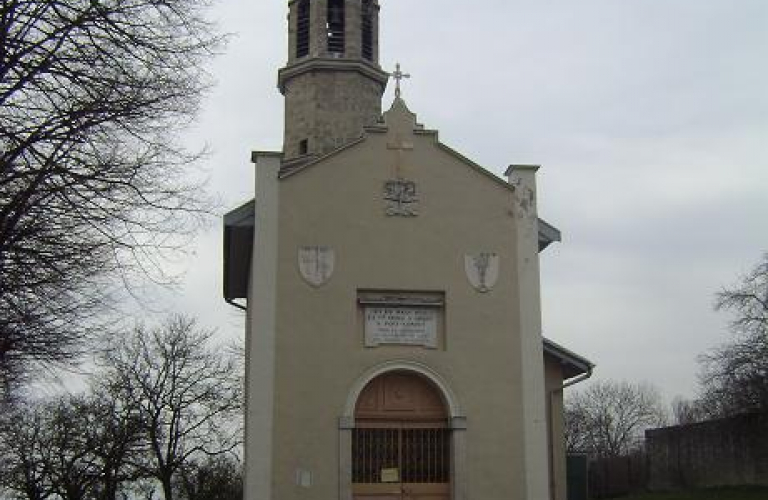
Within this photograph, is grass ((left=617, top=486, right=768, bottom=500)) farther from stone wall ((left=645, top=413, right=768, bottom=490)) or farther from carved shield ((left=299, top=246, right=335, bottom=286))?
carved shield ((left=299, top=246, right=335, bottom=286))

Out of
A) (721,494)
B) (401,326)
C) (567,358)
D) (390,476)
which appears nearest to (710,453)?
(721,494)

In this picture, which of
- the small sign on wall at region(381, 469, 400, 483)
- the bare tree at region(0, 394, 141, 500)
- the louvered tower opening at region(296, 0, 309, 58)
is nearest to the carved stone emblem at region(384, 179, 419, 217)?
the small sign on wall at region(381, 469, 400, 483)

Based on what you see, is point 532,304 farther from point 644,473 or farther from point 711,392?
point 644,473

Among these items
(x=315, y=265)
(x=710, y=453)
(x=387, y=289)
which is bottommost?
(x=710, y=453)

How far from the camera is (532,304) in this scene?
16531 millimetres

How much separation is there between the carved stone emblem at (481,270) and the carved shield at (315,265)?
7.97 feet

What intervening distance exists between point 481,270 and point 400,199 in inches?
74.7

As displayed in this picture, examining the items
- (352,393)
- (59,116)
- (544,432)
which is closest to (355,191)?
(352,393)

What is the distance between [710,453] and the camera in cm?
4016

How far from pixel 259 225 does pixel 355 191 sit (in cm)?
180

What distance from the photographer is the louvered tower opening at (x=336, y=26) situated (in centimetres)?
2528

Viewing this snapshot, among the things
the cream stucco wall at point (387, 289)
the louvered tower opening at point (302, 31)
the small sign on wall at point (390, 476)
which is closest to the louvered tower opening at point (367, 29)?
the louvered tower opening at point (302, 31)

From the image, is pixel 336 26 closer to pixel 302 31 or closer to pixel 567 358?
pixel 302 31

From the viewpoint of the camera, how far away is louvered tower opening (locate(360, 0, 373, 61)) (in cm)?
2556
